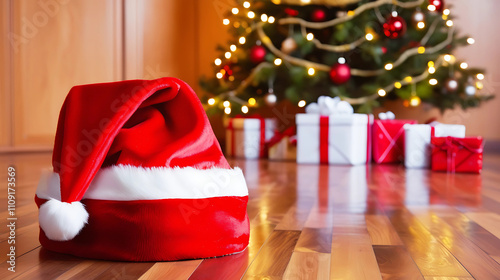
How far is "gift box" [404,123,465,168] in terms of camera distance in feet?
9.49

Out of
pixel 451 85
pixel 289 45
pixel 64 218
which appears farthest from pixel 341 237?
pixel 451 85

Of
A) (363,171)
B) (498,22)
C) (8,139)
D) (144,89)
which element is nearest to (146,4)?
(8,139)

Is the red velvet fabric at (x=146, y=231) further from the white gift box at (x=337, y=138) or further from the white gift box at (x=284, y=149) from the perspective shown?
the white gift box at (x=284, y=149)

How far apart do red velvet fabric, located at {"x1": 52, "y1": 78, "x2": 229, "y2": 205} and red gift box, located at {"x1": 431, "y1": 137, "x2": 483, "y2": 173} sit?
194cm

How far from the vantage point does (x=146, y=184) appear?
958 millimetres

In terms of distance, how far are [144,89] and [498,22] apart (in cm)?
390

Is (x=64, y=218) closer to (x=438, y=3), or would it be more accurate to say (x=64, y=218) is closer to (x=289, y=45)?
(x=289, y=45)

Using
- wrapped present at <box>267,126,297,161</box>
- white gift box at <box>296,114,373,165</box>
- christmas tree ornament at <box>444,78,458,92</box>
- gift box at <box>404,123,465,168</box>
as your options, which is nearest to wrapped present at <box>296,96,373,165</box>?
white gift box at <box>296,114,373,165</box>

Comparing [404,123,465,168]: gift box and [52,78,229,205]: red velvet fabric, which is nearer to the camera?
[52,78,229,205]: red velvet fabric

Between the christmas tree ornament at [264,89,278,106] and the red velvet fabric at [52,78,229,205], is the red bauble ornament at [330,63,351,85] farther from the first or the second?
the red velvet fabric at [52,78,229,205]

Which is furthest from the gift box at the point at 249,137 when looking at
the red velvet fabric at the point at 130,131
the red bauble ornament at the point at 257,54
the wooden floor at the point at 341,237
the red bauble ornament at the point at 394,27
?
the red velvet fabric at the point at 130,131

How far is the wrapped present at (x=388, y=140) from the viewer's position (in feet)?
10.2

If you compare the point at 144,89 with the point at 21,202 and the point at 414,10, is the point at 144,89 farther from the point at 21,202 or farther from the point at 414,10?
the point at 414,10

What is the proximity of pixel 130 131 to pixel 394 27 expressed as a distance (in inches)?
108
